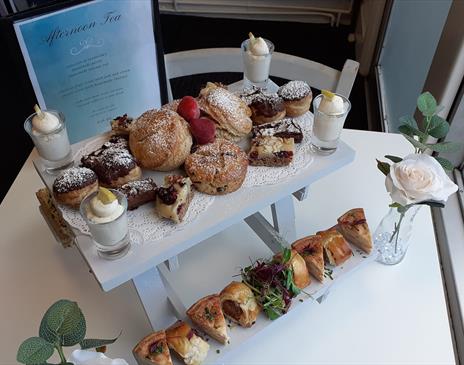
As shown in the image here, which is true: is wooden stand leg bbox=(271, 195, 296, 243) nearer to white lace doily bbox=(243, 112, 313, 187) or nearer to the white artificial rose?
white lace doily bbox=(243, 112, 313, 187)

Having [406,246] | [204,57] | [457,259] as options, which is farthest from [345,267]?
[204,57]

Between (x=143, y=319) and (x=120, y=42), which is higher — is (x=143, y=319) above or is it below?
below

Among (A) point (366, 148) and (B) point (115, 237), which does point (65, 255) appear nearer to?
(B) point (115, 237)

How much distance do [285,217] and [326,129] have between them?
223 mm

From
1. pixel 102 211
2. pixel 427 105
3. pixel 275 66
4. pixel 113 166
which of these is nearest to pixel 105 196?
pixel 102 211

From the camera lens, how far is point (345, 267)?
2.86ft

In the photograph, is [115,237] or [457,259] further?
[457,259]

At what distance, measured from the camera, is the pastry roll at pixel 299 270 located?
2.71 feet

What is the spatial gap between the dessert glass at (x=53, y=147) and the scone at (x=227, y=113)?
25cm

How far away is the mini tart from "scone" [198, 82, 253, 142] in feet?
0.77

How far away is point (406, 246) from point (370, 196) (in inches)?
6.4

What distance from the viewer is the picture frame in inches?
39.3

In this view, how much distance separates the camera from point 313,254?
0.85 meters

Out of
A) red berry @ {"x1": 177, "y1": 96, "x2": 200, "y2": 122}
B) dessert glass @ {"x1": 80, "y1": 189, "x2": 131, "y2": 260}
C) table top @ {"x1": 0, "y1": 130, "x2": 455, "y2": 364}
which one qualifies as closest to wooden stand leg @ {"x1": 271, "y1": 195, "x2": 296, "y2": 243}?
table top @ {"x1": 0, "y1": 130, "x2": 455, "y2": 364}
